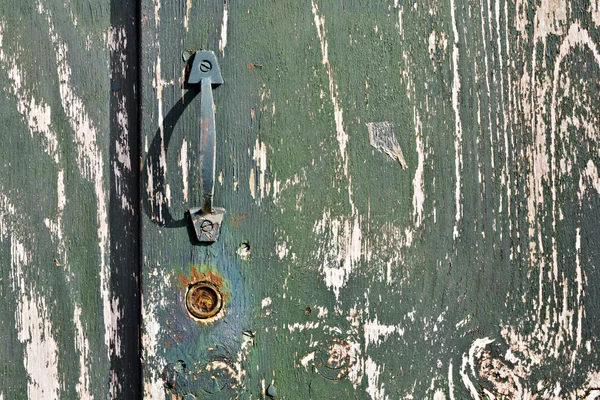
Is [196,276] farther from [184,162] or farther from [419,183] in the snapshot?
[419,183]

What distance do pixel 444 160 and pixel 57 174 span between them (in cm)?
50

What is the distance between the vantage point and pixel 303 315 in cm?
76

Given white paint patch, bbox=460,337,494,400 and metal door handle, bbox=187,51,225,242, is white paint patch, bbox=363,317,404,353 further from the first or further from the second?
metal door handle, bbox=187,51,225,242

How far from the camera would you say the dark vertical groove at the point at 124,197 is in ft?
2.64

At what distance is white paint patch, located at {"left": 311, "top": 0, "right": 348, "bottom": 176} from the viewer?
77cm

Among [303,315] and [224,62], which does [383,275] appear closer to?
[303,315]

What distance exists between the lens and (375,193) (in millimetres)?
768

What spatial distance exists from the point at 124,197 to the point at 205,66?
202 millimetres

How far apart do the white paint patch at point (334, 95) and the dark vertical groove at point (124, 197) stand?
0.24m

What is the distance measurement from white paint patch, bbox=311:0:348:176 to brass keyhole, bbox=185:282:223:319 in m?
0.22

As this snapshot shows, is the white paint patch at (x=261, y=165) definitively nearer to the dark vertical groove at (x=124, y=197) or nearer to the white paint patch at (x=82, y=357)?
the dark vertical groove at (x=124, y=197)

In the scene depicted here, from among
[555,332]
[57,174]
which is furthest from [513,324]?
[57,174]

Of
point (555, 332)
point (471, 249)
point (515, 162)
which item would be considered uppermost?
point (515, 162)

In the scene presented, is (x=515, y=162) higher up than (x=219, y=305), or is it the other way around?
(x=515, y=162)
